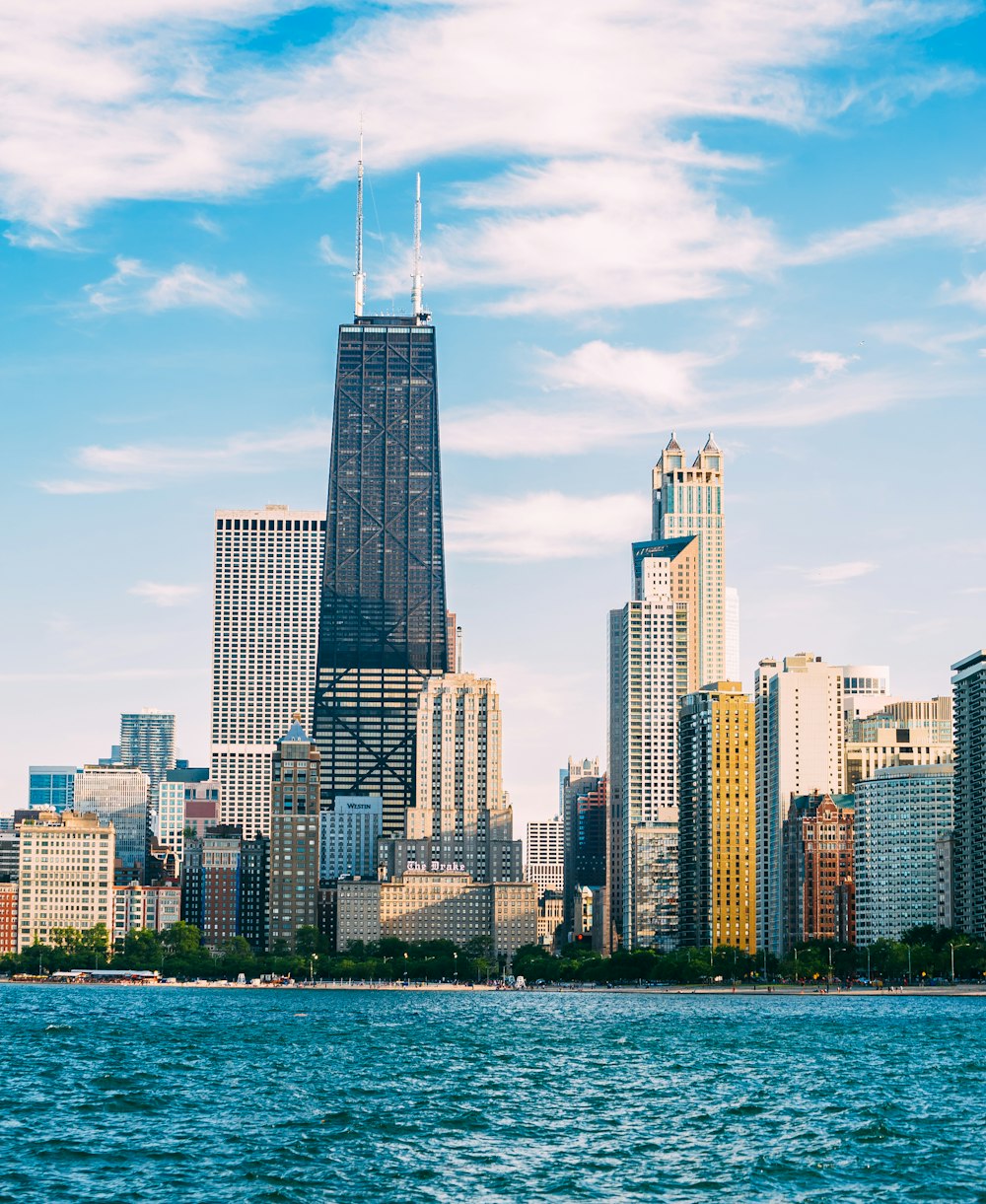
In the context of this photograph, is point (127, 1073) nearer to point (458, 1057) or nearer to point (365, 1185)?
point (458, 1057)

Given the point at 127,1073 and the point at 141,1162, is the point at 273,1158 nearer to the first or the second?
the point at 141,1162

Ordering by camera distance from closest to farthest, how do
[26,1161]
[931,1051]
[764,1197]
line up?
[764,1197] < [26,1161] < [931,1051]

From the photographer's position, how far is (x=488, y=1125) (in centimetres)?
10944

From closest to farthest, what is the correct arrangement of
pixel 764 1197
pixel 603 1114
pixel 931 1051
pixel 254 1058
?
pixel 764 1197
pixel 603 1114
pixel 254 1058
pixel 931 1051

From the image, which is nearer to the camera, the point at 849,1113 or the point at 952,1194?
the point at 952,1194

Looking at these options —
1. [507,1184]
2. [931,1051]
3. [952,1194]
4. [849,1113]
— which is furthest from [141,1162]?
[931,1051]

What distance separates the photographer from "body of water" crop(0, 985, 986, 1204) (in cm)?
8894

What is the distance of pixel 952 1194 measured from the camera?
290 feet

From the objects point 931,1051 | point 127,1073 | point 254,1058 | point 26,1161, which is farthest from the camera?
point 931,1051

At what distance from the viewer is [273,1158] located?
95.8 m

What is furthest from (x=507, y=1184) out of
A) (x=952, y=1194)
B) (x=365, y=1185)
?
(x=952, y=1194)

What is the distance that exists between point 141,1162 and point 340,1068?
A: 54.7 meters

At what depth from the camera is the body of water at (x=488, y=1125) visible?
88938mm

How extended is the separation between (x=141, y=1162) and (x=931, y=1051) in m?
100
